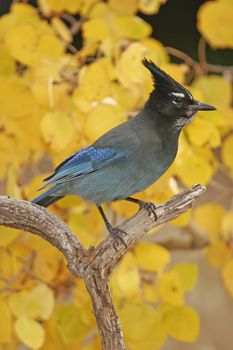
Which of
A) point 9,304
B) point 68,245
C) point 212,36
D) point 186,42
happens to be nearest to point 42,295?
point 9,304

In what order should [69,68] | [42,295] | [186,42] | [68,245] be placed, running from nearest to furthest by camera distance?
1. [68,245]
2. [42,295]
3. [69,68]
4. [186,42]

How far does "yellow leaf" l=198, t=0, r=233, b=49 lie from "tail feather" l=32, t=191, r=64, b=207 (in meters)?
0.47

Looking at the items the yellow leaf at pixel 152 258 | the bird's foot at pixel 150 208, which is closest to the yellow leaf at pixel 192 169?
the bird's foot at pixel 150 208

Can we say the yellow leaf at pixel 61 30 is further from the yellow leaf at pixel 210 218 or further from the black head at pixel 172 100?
the yellow leaf at pixel 210 218

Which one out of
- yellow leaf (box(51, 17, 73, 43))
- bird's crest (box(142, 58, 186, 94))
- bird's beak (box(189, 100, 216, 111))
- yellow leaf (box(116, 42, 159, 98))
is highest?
yellow leaf (box(51, 17, 73, 43))

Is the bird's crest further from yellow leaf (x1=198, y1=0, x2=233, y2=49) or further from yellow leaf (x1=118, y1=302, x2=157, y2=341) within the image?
yellow leaf (x1=118, y1=302, x2=157, y2=341)

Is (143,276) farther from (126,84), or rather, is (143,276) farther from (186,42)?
(186,42)

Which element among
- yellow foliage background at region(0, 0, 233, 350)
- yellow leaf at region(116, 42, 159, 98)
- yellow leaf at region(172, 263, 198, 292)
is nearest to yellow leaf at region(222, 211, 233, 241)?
yellow foliage background at region(0, 0, 233, 350)

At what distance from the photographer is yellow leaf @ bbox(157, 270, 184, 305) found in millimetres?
1942

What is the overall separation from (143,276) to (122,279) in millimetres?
303

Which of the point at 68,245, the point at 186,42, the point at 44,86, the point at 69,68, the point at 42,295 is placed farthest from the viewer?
the point at 186,42

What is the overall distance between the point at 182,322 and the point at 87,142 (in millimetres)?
424

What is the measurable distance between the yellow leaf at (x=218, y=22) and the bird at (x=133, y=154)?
0.76 feet

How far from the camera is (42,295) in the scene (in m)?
1.84
